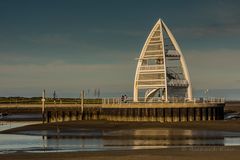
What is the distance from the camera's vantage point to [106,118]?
8012cm

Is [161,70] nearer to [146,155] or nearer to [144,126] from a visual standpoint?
[144,126]

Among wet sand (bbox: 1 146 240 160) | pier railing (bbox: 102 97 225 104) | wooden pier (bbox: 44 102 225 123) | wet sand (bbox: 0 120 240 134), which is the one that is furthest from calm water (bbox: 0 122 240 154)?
pier railing (bbox: 102 97 225 104)

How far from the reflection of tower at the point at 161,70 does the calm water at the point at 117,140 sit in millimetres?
15834

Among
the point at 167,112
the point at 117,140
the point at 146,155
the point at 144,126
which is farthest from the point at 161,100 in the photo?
the point at 146,155

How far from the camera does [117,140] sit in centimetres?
5091

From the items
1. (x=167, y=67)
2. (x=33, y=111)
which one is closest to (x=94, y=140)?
(x=167, y=67)

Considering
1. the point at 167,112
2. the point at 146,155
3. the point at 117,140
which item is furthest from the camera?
the point at 167,112

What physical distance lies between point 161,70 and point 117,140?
26.8 m

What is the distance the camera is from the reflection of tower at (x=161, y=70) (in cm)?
7650

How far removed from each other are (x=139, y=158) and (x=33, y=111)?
109 metres

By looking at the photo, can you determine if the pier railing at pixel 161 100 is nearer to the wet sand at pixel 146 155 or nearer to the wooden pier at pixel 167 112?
the wooden pier at pixel 167 112

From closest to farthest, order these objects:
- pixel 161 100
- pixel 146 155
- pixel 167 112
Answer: pixel 146 155, pixel 167 112, pixel 161 100

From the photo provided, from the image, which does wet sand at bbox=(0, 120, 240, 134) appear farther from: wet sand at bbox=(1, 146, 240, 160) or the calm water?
wet sand at bbox=(1, 146, 240, 160)

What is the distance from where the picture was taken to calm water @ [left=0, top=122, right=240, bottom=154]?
146ft
